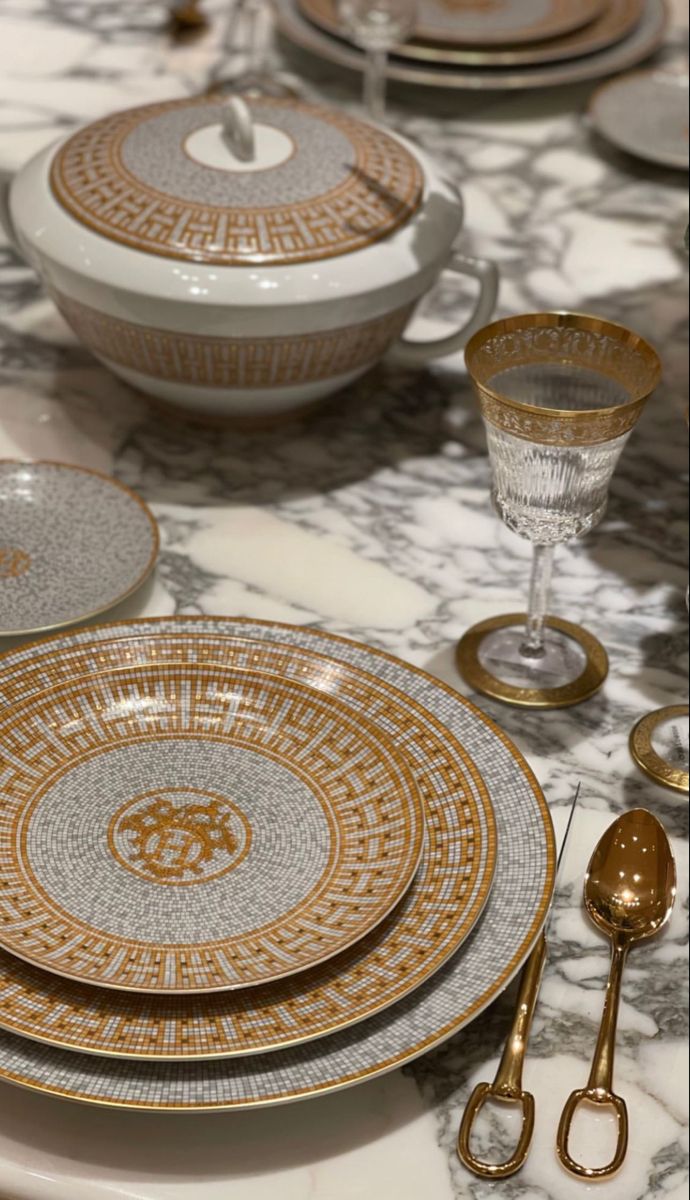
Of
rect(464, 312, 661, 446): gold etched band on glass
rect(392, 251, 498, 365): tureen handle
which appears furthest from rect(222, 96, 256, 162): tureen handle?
rect(464, 312, 661, 446): gold etched band on glass

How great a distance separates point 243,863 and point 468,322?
1.83 feet

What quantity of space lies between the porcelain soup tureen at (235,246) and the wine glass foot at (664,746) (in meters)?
0.35

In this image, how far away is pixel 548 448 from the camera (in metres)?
0.84

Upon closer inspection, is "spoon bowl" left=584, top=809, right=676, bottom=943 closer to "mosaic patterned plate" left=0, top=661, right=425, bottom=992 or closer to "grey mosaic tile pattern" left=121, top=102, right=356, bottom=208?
"mosaic patterned plate" left=0, top=661, right=425, bottom=992

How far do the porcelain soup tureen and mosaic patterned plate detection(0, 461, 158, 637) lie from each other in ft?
0.34

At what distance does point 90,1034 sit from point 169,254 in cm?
56

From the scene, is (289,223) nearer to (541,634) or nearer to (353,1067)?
(541,634)

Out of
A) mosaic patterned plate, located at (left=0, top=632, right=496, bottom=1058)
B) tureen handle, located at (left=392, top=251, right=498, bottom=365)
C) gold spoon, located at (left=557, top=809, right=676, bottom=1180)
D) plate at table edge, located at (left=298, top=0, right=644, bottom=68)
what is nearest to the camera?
mosaic patterned plate, located at (left=0, top=632, right=496, bottom=1058)

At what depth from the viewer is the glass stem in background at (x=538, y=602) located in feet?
3.02

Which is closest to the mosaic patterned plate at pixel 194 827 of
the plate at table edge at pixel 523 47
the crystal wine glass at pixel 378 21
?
the crystal wine glass at pixel 378 21

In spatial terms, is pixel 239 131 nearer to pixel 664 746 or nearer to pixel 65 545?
pixel 65 545

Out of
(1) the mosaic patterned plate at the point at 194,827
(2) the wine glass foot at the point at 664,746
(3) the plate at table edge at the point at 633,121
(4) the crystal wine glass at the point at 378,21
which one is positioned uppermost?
(4) the crystal wine glass at the point at 378,21

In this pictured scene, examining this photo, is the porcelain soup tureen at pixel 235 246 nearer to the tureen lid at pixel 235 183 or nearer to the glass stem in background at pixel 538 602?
the tureen lid at pixel 235 183

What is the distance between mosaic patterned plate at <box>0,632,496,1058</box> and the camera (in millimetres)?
647
